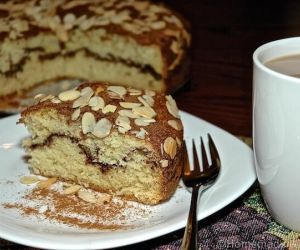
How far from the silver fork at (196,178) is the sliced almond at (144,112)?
16cm

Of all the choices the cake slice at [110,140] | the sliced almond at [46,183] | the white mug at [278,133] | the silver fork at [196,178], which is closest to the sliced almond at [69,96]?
the cake slice at [110,140]

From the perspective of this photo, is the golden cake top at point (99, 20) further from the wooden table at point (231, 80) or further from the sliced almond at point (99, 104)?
the sliced almond at point (99, 104)

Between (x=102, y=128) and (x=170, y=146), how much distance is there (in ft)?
0.55

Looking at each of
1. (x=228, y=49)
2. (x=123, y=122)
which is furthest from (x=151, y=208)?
(x=228, y=49)

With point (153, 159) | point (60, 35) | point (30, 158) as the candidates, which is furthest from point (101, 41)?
point (153, 159)

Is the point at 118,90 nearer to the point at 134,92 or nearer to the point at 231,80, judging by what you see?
the point at 134,92

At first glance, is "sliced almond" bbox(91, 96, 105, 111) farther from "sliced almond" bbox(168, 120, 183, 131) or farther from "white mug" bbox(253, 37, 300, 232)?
"white mug" bbox(253, 37, 300, 232)

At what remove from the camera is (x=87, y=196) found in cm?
159

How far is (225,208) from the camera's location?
60.7 inches

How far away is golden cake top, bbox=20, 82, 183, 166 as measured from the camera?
1.55 m

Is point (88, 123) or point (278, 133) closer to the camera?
point (278, 133)

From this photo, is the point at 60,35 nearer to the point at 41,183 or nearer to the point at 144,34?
the point at 144,34

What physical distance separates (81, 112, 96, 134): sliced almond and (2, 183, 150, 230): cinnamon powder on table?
6.5 inches

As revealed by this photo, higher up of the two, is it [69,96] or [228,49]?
[69,96]
